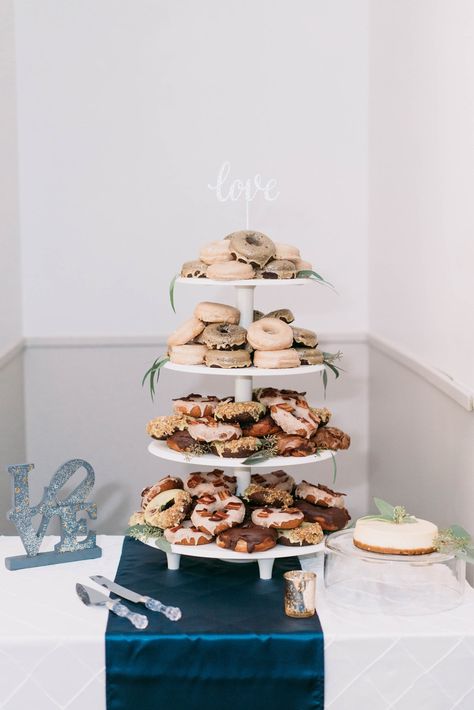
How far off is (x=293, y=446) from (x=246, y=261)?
374 mm

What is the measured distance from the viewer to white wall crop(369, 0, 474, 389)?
7.20 feet

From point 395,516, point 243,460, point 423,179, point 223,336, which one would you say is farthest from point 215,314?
point 423,179

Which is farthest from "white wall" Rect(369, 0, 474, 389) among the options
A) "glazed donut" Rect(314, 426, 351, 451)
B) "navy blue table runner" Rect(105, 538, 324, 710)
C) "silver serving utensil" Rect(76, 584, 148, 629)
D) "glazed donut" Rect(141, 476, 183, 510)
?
"silver serving utensil" Rect(76, 584, 148, 629)

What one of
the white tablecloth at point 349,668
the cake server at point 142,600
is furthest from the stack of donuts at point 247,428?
the white tablecloth at point 349,668

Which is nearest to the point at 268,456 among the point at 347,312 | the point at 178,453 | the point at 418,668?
the point at 178,453

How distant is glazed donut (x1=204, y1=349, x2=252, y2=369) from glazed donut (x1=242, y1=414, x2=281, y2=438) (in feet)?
0.39

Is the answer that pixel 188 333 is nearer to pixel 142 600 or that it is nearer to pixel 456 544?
pixel 142 600

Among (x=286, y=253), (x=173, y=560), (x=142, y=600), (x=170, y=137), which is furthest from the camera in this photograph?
(x=170, y=137)

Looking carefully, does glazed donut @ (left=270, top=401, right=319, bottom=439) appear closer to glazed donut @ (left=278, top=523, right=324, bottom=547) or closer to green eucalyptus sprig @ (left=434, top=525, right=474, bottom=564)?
glazed donut @ (left=278, top=523, right=324, bottom=547)

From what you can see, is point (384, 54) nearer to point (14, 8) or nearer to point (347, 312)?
point (347, 312)

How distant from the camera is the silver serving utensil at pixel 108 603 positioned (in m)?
1.58

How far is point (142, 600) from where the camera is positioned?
166cm

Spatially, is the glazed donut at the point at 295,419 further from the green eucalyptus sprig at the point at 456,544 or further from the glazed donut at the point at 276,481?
the green eucalyptus sprig at the point at 456,544

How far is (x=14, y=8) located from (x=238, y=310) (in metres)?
2.03
